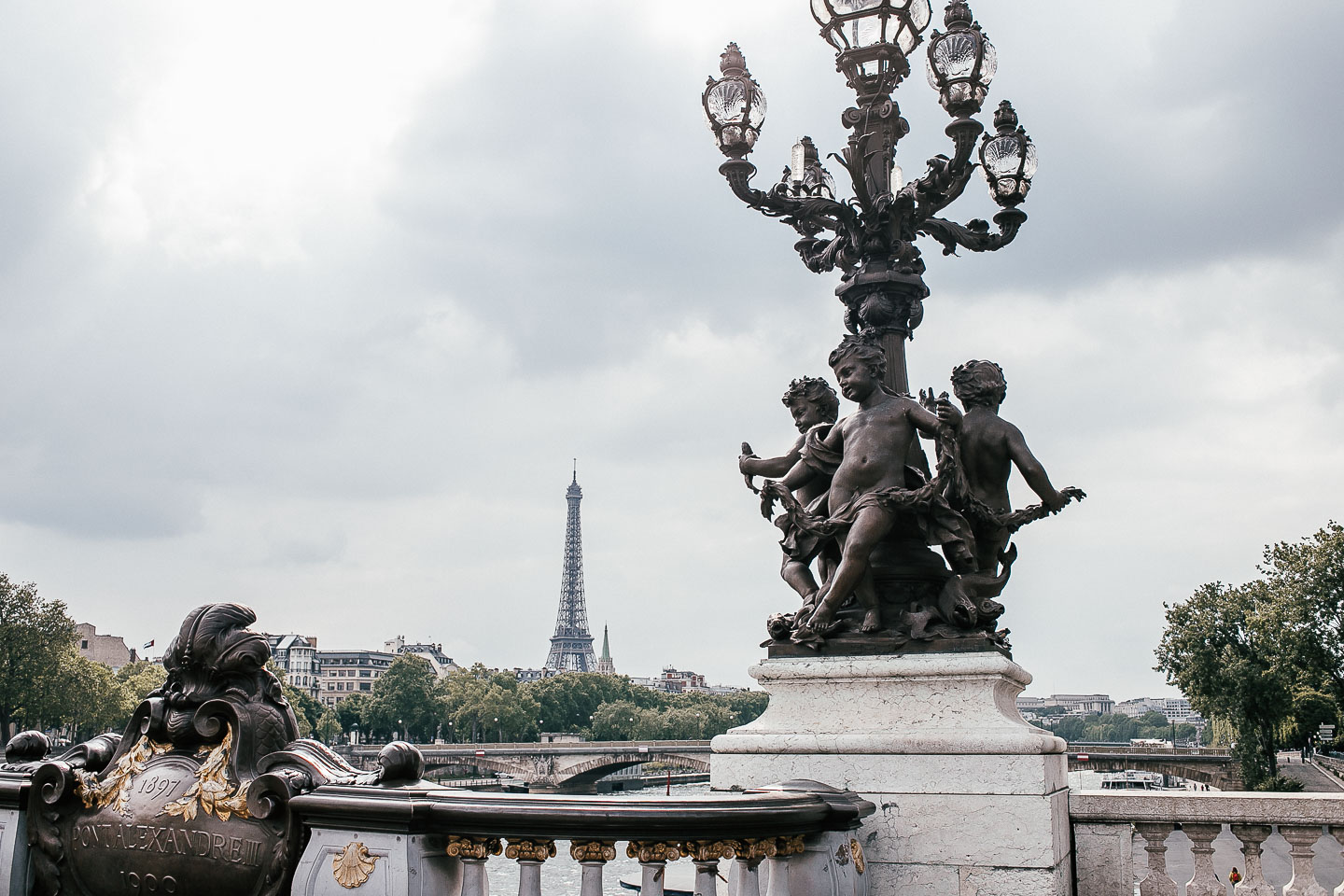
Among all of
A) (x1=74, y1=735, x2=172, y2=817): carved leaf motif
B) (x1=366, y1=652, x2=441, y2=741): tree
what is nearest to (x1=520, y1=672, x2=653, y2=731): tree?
(x1=366, y1=652, x2=441, y2=741): tree

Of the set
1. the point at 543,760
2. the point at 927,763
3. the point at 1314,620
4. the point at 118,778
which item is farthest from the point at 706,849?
the point at 543,760

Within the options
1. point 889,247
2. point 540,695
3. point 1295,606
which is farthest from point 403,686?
point 889,247

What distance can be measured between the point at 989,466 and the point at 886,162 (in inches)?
108

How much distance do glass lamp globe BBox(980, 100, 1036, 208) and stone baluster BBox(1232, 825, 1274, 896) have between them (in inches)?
187

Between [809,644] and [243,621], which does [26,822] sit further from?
[809,644]

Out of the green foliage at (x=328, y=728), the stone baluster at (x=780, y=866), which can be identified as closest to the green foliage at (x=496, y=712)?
the green foliage at (x=328, y=728)

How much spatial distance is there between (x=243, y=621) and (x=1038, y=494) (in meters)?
4.60

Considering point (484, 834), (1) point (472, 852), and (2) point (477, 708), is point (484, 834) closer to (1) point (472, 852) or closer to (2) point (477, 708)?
(1) point (472, 852)

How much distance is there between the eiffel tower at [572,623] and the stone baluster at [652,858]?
155m

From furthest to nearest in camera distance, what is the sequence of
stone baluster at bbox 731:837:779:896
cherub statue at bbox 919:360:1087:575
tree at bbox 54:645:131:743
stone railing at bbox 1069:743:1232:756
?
stone railing at bbox 1069:743:1232:756
tree at bbox 54:645:131:743
cherub statue at bbox 919:360:1087:575
stone baluster at bbox 731:837:779:896

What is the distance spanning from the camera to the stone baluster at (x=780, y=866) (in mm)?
4129

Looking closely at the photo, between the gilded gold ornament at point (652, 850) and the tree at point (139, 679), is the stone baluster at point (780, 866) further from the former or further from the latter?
the tree at point (139, 679)

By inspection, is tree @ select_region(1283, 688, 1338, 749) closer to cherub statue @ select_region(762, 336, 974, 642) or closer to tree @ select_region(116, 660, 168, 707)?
cherub statue @ select_region(762, 336, 974, 642)

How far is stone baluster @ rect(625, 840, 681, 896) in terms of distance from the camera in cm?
376
